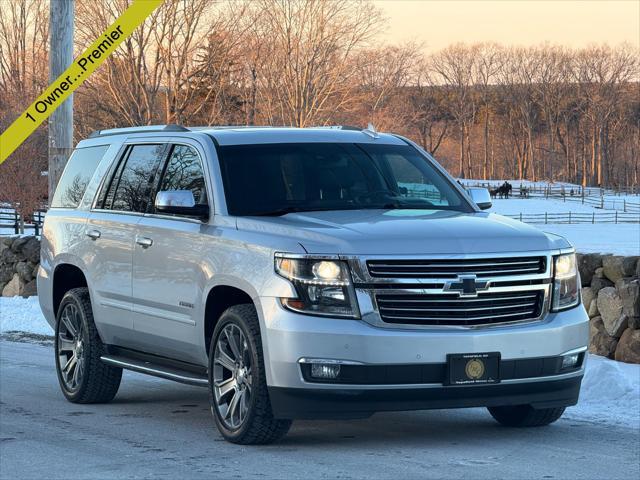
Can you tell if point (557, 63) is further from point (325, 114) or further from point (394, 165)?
point (394, 165)

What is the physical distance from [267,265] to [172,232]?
1.36m

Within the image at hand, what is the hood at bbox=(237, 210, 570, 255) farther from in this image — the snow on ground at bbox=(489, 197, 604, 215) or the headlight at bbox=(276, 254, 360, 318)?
the snow on ground at bbox=(489, 197, 604, 215)

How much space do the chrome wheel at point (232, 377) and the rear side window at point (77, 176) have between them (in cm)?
294

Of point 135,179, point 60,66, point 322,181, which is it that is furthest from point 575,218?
point 322,181

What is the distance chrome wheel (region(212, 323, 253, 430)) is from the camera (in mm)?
7594

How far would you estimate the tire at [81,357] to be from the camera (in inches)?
381

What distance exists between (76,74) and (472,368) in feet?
13.3

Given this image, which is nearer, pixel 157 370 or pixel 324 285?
pixel 324 285

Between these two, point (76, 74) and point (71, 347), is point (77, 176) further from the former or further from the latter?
point (71, 347)

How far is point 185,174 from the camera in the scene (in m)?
8.89

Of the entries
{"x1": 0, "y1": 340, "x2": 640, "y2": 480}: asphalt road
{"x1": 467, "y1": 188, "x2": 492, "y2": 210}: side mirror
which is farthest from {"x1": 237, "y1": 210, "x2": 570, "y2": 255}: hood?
{"x1": 0, "y1": 340, "x2": 640, "y2": 480}: asphalt road

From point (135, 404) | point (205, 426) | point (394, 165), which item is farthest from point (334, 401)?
point (135, 404)

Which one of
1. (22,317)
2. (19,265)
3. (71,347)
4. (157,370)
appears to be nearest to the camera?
(157,370)

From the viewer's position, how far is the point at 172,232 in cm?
858
